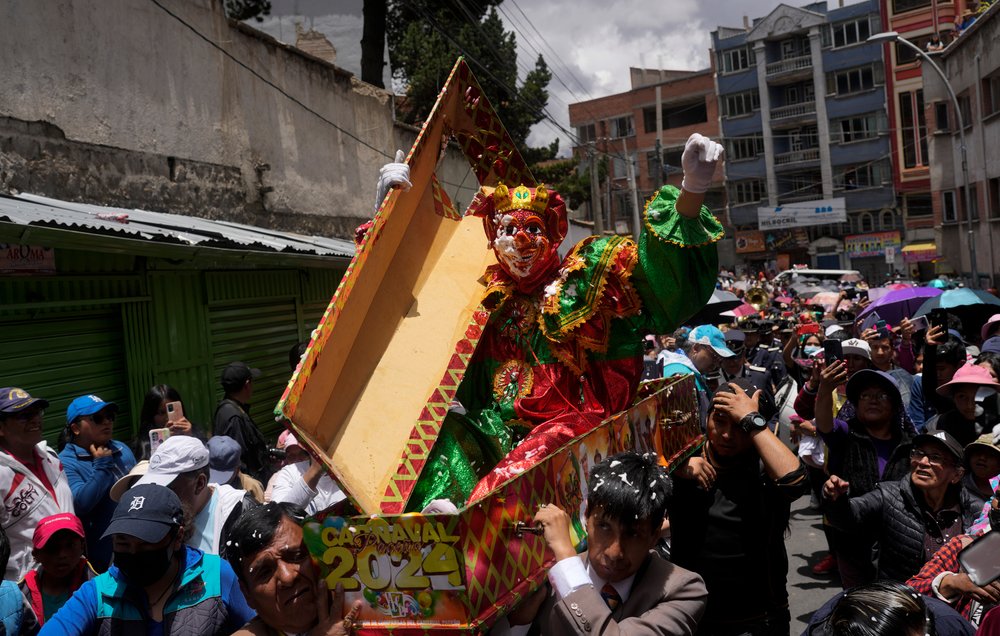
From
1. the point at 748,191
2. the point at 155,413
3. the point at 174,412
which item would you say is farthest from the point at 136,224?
the point at 748,191

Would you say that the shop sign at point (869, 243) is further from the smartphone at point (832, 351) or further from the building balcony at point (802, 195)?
the smartphone at point (832, 351)

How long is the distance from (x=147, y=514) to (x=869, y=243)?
45.4 m

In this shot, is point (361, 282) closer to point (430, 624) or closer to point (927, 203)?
point (430, 624)

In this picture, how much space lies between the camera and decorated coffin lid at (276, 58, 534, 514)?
354 cm

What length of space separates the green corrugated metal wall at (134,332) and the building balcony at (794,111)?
A: 133 ft

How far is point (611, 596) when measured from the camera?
8.74 feet

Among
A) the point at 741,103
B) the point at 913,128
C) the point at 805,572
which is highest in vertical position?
the point at 741,103

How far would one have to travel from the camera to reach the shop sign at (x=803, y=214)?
4478 cm

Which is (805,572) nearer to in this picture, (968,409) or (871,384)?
(968,409)

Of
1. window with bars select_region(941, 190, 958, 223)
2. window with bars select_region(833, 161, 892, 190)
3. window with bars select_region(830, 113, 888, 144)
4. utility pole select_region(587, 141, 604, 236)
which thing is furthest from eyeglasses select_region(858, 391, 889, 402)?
window with bars select_region(833, 161, 892, 190)

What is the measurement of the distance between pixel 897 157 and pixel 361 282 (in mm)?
44373

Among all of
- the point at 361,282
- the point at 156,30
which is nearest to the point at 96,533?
the point at 361,282

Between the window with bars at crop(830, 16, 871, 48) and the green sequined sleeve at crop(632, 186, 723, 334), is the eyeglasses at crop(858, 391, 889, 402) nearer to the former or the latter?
the green sequined sleeve at crop(632, 186, 723, 334)

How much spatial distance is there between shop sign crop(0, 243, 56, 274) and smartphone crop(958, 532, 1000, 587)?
606 cm
